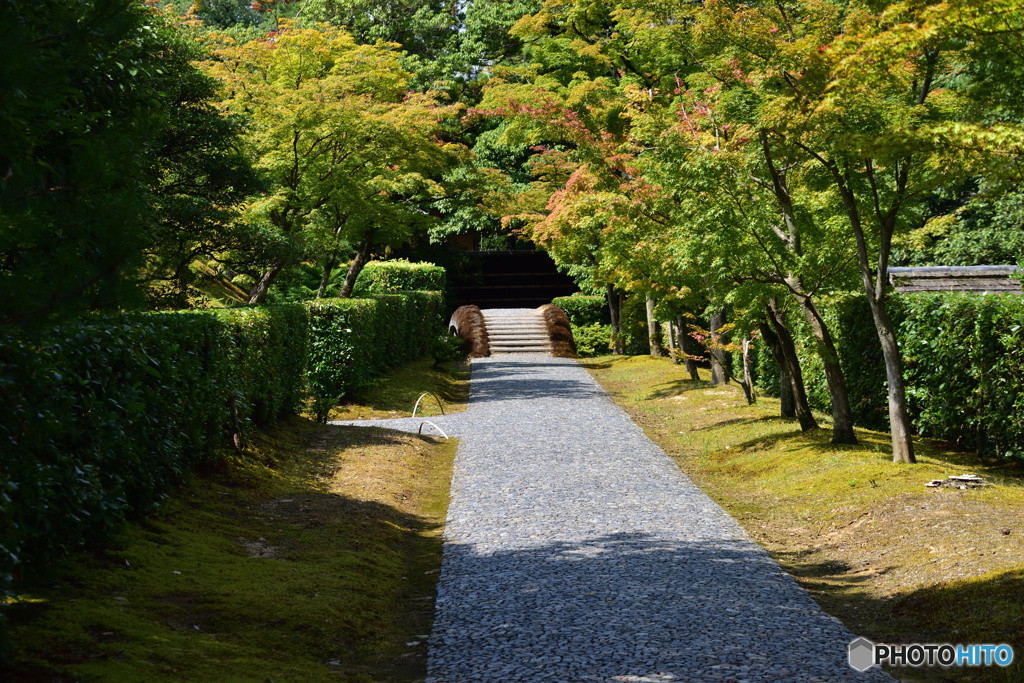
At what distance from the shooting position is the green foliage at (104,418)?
411cm

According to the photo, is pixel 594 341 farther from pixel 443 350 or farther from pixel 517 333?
pixel 443 350

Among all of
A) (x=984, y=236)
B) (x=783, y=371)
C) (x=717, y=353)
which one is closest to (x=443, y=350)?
(x=717, y=353)

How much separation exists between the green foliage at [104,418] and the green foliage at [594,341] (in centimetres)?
1898

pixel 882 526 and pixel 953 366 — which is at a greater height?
pixel 953 366

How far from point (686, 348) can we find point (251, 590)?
1509 cm

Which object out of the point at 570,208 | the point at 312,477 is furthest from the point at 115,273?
the point at 570,208

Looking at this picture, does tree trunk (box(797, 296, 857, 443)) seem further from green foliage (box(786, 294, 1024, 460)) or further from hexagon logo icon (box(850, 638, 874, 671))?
hexagon logo icon (box(850, 638, 874, 671))

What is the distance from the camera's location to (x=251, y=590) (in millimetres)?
5270

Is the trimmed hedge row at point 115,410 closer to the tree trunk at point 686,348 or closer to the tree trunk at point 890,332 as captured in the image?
the tree trunk at point 890,332

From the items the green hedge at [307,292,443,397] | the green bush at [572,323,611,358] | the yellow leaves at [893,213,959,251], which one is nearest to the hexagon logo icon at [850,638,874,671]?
the yellow leaves at [893,213,959,251]

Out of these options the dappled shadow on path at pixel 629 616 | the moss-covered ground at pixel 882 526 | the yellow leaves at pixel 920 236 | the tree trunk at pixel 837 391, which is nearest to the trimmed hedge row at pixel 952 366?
the moss-covered ground at pixel 882 526

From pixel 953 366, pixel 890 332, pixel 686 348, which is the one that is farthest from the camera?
pixel 686 348

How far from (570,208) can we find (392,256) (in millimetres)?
17829

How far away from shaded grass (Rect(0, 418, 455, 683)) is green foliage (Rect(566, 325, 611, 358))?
18292 mm
